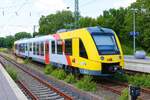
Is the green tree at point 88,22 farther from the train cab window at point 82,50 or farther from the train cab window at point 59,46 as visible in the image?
the train cab window at point 82,50

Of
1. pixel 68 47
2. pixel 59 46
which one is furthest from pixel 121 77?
pixel 59 46

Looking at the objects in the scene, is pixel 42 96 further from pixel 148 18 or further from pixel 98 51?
pixel 148 18

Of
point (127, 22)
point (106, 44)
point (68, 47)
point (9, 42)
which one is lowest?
point (9, 42)

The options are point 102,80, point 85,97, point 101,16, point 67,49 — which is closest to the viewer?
point 85,97

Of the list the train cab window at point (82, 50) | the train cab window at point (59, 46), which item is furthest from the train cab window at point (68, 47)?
the train cab window at point (82, 50)

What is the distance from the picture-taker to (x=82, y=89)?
1914 centimetres

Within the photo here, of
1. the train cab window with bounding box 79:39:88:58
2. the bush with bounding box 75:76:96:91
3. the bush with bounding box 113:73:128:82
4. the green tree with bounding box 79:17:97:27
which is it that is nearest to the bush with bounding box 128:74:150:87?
the bush with bounding box 113:73:128:82

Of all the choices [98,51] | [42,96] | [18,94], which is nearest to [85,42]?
[98,51]

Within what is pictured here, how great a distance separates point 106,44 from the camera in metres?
22.1

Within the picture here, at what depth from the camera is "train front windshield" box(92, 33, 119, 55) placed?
21719 millimetres

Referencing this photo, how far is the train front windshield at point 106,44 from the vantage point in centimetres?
2172

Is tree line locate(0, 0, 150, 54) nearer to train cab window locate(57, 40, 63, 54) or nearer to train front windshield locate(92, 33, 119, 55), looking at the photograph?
train cab window locate(57, 40, 63, 54)

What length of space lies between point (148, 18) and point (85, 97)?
225 ft

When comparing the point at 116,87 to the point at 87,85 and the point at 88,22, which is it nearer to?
the point at 87,85
